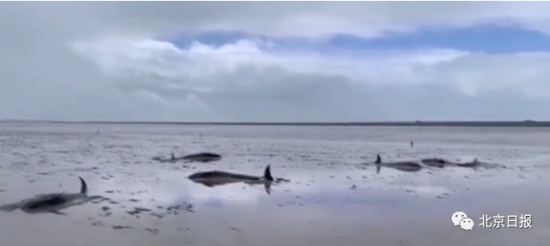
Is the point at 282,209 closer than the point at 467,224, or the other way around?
the point at 467,224

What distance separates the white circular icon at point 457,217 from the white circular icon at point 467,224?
12cm

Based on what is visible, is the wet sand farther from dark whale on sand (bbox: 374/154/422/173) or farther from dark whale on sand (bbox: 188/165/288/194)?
dark whale on sand (bbox: 374/154/422/173)

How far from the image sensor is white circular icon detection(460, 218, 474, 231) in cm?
1628

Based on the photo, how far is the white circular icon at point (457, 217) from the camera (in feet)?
55.9

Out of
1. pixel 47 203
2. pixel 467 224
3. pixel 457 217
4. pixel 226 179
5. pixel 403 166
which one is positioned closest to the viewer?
pixel 467 224

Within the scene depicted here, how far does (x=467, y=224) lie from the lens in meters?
16.8

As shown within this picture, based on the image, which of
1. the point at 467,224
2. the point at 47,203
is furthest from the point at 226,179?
the point at 467,224

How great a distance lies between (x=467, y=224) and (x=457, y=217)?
1.25m

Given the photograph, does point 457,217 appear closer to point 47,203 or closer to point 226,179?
point 226,179

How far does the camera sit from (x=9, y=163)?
39844 millimetres

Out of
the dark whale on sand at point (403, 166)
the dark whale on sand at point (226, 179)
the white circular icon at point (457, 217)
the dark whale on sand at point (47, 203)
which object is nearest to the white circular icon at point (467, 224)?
the white circular icon at point (457, 217)

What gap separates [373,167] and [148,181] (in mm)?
16873

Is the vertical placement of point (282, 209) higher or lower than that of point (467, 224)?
lower

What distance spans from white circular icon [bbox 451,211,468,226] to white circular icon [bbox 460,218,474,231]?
121mm
